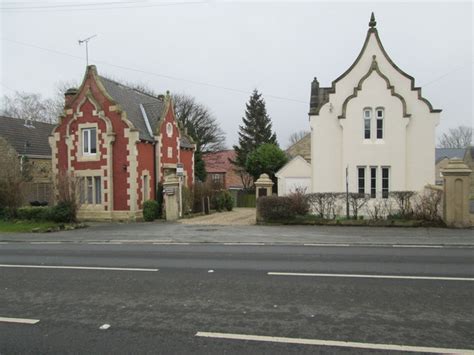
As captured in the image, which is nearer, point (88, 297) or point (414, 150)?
point (88, 297)

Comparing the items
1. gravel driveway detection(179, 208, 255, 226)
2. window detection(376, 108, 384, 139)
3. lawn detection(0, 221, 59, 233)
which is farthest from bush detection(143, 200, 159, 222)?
window detection(376, 108, 384, 139)

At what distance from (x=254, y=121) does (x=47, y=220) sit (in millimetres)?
33404

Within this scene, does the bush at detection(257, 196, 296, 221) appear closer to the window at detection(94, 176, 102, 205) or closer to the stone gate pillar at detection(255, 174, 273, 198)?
the stone gate pillar at detection(255, 174, 273, 198)

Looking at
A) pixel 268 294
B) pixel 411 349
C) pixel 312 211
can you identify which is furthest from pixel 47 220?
pixel 411 349

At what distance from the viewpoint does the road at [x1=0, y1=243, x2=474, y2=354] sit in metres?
4.75

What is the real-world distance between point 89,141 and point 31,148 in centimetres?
1153

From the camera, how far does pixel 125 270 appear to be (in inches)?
353

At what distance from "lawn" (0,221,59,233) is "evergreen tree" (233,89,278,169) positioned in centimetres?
3085

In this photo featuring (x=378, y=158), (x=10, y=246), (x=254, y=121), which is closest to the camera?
(x=10, y=246)

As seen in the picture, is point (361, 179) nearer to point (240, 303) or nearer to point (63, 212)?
point (63, 212)

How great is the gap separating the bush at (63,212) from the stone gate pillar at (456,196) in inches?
687

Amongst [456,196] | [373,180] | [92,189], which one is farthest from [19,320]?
[373,180]

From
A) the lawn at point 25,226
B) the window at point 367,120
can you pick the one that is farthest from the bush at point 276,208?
the lawn at point 25,226

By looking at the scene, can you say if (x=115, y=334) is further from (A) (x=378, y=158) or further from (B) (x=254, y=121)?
(B) (x=254, y=121)
